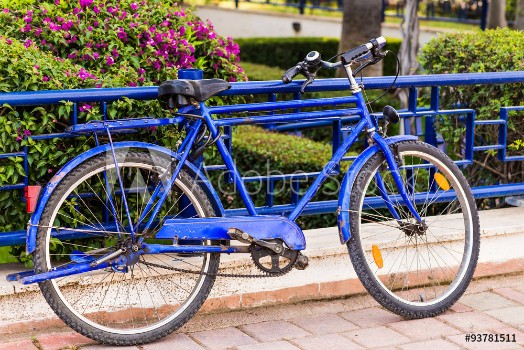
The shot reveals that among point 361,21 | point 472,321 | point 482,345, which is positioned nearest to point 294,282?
point 472,321

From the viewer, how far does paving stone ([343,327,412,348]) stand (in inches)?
166

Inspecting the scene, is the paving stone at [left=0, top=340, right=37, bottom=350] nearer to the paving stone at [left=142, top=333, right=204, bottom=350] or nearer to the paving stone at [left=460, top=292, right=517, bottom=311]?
the paving stone at [left=142, top=333, right=204, bottom=350]

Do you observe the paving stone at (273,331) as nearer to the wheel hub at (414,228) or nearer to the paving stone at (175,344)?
the paving stone at (175,344)

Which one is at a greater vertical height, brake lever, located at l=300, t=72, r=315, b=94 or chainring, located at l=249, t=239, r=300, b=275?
brake lever, located at l=300, t=72, r=315, b=94

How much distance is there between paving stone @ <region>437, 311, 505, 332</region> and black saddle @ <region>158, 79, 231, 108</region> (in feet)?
5.21

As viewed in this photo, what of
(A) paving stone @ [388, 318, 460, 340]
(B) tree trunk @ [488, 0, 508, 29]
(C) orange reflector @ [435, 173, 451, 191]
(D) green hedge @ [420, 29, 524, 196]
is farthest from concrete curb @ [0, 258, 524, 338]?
(B) tree trunk @ [488, 0, 508, 29]

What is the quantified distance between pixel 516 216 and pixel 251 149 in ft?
8.56

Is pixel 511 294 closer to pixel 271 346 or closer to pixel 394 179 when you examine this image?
pixel 394 179

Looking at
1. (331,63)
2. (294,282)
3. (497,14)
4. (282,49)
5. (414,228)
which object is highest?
(497,14)

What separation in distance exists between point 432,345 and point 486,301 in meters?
0.76

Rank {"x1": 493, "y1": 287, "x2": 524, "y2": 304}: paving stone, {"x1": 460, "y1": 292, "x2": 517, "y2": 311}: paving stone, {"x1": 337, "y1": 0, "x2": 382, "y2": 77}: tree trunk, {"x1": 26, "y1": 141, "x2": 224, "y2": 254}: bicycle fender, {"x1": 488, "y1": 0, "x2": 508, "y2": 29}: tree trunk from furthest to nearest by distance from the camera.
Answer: {"x1": 488, "y1": 0, "x2": 508, "y2": 29}: tree trunk < {"x1": 337, "y1": 0, "x2": 382, "y2": 77}: tree trunk < {"x1": 493, "y1": 287, "x2": 524, "y2": 304}: paving stone < {"x1": 460, "y1": 292, "x2": 517, "y2": 311}: paving stone < {"x1": 26, "y1": 141, "x2": 224, "y2": 254}: bicycle fender

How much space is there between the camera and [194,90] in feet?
13.5

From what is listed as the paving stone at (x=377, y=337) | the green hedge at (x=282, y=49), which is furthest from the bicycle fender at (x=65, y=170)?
the green hedge at (x=282, y=49)

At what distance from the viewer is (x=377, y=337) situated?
4.30 meters
